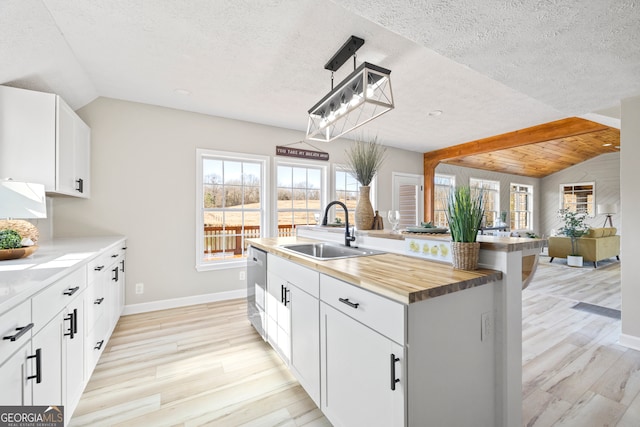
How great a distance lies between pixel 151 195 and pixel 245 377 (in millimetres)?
2523

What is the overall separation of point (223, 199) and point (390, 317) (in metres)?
3.33

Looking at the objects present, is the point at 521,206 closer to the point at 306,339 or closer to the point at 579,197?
the point at 579,197

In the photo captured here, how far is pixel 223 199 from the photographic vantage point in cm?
390

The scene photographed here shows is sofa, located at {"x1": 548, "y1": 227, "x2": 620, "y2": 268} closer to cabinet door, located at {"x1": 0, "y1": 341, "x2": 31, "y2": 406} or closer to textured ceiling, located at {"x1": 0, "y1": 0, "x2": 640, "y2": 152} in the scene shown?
textured ceiling, located at {"x1": 0, "y1": 0, "x2": 640, "y2": 152}

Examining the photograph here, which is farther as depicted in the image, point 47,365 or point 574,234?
point 574,234

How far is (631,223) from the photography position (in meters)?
2.53

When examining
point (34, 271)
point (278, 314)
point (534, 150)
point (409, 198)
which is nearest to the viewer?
point (34, 271)

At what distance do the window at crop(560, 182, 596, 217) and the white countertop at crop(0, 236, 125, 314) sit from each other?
11939 millimetres

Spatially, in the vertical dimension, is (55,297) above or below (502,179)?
below

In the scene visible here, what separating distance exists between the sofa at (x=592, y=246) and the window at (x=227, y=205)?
6918 mm

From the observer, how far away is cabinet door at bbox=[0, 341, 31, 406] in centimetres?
96

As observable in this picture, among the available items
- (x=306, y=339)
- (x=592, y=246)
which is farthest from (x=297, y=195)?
(x=592, y=246)

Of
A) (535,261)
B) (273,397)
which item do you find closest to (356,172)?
(535,261)

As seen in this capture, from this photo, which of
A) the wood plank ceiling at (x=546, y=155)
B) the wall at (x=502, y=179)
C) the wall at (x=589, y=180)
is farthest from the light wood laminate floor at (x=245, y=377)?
the wall at (x=589, y=180)
